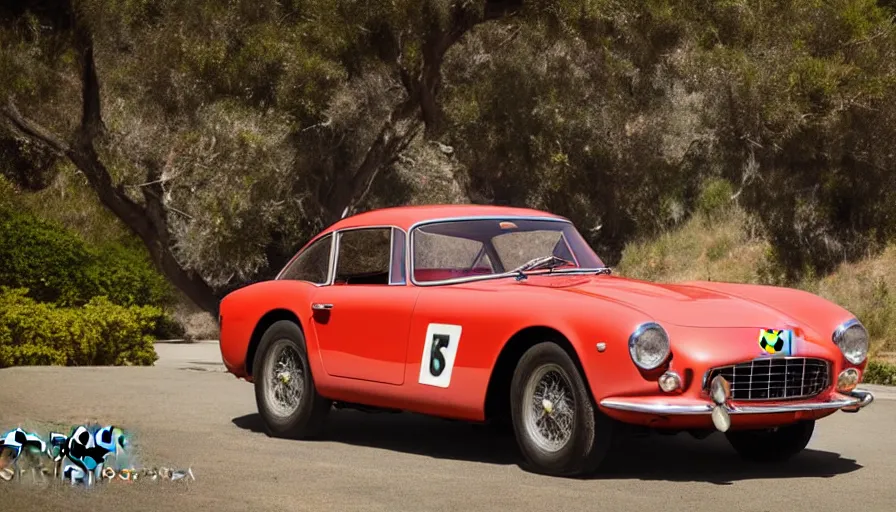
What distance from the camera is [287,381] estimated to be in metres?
9.84

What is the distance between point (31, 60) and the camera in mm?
18891

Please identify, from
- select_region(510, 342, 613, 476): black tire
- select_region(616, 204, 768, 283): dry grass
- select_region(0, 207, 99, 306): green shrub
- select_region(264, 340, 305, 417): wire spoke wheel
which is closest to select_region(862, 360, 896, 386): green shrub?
select_region(264, 340, 305, 417): wire spoke wheel

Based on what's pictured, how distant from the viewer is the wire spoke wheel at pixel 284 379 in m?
9.76

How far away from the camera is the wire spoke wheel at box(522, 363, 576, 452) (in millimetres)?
7723

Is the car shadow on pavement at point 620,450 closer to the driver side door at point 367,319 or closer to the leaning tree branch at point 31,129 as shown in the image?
the driver side door at point 367,319

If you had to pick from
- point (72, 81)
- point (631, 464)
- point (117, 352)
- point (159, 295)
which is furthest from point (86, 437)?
point (159, 295)

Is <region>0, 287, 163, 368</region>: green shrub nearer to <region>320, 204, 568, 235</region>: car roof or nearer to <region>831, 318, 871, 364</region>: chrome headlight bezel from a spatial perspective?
<region>320, 204, 568, 235</region>: car roof

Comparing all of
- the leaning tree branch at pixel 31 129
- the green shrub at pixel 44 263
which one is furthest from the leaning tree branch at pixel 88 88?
the green shrub at pixel 44 263

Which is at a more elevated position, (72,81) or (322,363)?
(72,81)

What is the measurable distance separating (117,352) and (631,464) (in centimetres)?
905

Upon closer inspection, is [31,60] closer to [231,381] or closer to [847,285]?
[231,381]

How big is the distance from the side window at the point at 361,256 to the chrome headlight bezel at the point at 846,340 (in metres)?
3.20

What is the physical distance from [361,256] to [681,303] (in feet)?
9.80

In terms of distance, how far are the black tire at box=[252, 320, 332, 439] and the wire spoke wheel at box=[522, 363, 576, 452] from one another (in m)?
2.10
